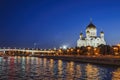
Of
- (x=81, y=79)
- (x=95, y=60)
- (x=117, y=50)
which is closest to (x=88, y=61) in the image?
(x=95, y=60)

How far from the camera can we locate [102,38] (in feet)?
501

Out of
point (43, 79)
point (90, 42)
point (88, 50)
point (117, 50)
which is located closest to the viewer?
point (43, 79)

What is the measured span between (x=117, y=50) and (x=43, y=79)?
215ft

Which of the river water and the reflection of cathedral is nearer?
the river water

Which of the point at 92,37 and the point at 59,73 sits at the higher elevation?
the point at 92,37

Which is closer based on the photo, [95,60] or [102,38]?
[95,60]

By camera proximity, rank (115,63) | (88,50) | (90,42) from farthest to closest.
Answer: (90,42) < (88,50) < (115,63)

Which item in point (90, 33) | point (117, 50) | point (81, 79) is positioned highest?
point (90, 33)

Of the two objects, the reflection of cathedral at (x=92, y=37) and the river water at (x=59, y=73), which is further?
the reflection of cathedral at (x=92, y=37)

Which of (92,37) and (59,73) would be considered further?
(92,37)

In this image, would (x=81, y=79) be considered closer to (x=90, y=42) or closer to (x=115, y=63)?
(x=115, y=63)

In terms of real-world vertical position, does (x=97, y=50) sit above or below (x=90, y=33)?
below

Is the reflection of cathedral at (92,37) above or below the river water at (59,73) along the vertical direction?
above

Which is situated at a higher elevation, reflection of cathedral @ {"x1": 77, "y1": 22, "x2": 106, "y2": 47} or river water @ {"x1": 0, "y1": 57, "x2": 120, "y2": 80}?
reflection of cathedral @ {"x1": 77, "y1": 22, "x2": 106, "y2": 47}
